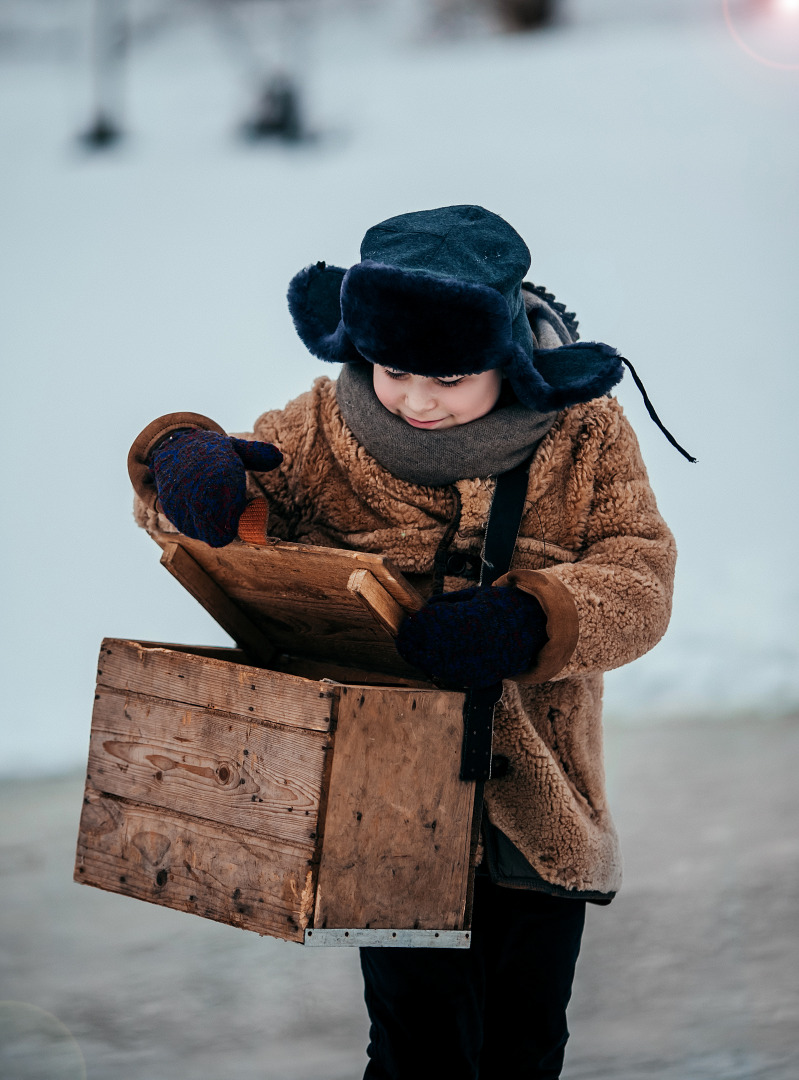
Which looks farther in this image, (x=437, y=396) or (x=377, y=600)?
(x=437, y=396)

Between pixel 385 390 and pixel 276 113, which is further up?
pixel 276 113

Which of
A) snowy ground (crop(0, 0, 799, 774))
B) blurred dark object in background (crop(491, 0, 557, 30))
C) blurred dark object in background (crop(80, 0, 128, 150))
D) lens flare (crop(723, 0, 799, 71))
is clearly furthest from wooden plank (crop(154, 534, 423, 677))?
lens flare (crop(723, 0, 799, 71))

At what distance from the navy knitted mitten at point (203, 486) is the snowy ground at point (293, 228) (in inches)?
72.3

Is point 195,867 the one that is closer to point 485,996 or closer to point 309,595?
point 309,595

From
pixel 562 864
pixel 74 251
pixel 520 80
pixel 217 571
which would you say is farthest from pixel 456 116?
pixel 562 864

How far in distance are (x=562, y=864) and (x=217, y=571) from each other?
51 cm

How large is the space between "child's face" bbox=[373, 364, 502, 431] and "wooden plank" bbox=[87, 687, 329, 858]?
14.3 inches

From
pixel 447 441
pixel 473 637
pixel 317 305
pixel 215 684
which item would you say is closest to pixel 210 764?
pixel 215 684

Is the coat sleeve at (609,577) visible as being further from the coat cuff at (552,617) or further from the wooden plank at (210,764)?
the wooden plank at (210,764)

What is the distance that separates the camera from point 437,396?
3.75 ft

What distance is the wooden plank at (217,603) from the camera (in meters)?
1.20

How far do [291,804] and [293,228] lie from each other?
2361 millimetres

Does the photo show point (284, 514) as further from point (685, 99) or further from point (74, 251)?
point (685, 99)

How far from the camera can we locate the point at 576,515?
1202 mm
